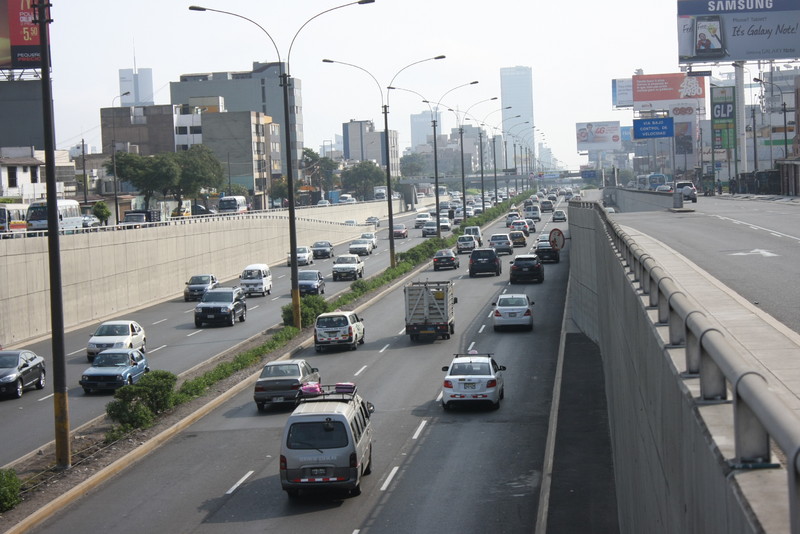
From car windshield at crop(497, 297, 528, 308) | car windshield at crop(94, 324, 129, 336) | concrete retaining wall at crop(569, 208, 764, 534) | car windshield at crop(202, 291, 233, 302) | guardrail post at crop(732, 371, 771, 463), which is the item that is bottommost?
car windshield at crop(94, 324, 129, 336)

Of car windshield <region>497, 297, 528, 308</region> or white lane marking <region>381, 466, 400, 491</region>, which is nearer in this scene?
white lane marking <region>381, 466, 400, 491</region>

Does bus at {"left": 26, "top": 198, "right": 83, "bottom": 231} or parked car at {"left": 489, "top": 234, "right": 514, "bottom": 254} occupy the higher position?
bus at {"left": 26, "top": 198, "right": 83, "bottom": 231}

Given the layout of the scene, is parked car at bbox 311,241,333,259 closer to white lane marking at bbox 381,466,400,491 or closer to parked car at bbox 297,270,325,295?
parked car at bbox 297,270,325,295

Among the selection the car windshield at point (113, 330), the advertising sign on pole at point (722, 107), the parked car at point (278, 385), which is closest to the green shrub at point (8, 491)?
the parked car at point (278, 385)

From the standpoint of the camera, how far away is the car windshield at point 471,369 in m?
27.6

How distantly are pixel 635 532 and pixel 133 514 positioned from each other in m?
10.3

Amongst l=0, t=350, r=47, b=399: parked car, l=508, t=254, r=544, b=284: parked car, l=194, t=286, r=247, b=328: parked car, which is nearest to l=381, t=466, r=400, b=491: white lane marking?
l=0, t=350, r=47, b=399: parked car

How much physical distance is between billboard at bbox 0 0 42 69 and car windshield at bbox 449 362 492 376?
71.6 m

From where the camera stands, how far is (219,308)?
4625cm

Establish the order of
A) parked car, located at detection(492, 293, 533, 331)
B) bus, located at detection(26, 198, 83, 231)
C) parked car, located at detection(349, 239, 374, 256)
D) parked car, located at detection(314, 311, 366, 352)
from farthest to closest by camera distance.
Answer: parked car, located at detection(349, 239, 374, 256) → bus, located at detection(26, 198, 83, 231) → parked car, located at detection(492, 293, 533, 331) → parked car, located at detection(314, 311, 366, 352)

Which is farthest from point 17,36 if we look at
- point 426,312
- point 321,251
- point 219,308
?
point 426,312

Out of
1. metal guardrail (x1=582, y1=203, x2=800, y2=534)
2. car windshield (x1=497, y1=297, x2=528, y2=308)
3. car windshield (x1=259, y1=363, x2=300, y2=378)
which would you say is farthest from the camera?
car windshield (x1=497, y1=297, x2=528, y2=308)

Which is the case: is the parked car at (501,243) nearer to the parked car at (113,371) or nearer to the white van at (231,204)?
the white van at (231,204)

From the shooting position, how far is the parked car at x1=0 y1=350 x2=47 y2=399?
31.1 m
